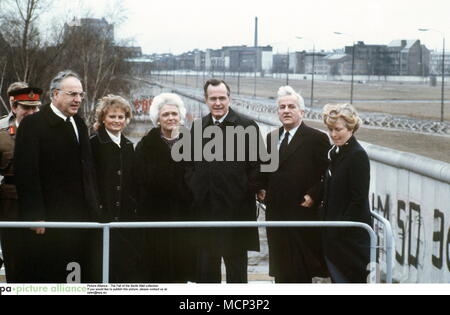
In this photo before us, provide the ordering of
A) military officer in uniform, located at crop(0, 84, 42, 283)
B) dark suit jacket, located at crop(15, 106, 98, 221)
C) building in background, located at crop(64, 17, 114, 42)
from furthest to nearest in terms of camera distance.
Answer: building in background, located at crop(64, 17, 114, 42) → military officer in uniform, located at crop(0, 84, 42, 283) → dark suit jacket, located at crop(15, 106, 98, 221)

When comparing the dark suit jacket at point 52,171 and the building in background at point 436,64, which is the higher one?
the building in background at point 436,64

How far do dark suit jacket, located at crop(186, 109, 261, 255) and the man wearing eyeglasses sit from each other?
579 mm

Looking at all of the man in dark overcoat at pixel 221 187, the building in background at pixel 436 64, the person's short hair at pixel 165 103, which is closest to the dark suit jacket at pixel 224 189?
the man in dark overcoat at pixel 221 187

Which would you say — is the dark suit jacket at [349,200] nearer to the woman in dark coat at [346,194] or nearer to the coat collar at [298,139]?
the woman in dark coat at [346,194]

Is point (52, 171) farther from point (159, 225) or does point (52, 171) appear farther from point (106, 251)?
point (159, 225)

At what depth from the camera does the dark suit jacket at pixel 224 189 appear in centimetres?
393

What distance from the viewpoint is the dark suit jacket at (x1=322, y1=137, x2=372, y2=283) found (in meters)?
3.63

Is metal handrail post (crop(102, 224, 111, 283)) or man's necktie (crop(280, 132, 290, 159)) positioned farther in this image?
man's necktie (crop(280, 132, 290, 159))

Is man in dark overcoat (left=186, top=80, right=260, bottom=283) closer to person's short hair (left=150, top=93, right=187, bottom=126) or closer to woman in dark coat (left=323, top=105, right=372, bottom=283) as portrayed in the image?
person's short hair (left=150, top=93, right=187, bottom=126)

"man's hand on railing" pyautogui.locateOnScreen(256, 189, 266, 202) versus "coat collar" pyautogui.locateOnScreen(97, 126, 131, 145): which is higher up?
"coat collar" pyautogui.locateOnScreen(97, 126, 131, 145)

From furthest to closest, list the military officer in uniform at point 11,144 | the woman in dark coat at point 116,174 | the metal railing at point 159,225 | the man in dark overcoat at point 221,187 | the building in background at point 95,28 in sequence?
the building in background at point 95,28, the military officer in uniform at point 11,144, the man in dark overcoat at point 221,187, the woman in dark coat at point 116,174, the metal railing at point 159,225

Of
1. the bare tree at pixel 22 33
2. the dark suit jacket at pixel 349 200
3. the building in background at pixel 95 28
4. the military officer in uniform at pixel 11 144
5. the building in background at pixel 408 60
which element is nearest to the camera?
the dark suit jacket at pixel 349 200

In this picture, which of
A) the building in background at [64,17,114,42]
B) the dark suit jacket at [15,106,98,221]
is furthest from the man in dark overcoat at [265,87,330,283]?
the building in background at [64,17,114,42]

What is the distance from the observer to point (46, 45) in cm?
2562
